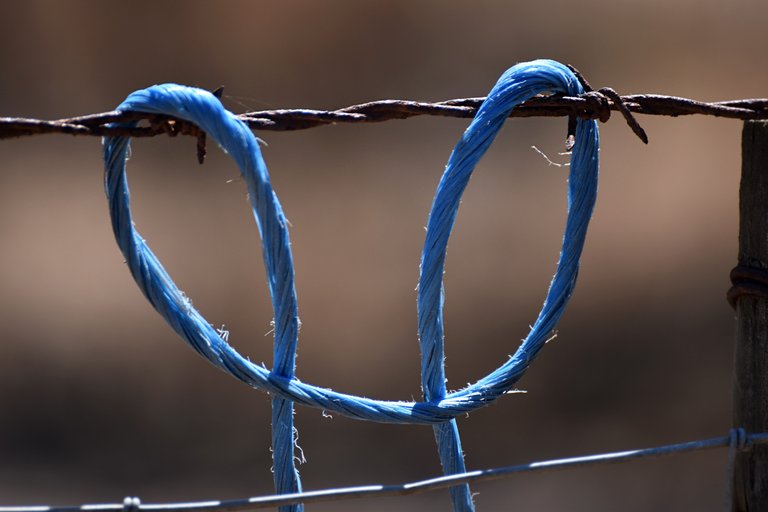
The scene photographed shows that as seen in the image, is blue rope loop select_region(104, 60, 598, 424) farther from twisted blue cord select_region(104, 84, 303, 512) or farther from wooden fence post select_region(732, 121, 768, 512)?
wooden fence post select_region(732, 121, 768, 512)

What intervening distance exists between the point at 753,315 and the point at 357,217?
178cm

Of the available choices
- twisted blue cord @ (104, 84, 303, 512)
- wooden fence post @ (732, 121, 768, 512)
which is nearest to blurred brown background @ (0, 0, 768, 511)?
wooden fence post @ (732, 121, 768, 512)

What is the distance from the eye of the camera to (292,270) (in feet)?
2.10

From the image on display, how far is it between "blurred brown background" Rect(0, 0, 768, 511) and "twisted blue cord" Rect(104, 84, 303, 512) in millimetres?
1690

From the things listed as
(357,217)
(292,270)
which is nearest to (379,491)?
(292,270)

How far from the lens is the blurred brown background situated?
2371 mm

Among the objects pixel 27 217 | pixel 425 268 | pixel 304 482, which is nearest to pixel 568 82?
pixel 425 268

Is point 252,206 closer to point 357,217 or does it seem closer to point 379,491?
point 379,491

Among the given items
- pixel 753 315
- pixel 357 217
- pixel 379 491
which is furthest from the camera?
pixel 357 217

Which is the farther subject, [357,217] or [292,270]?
[357,217]

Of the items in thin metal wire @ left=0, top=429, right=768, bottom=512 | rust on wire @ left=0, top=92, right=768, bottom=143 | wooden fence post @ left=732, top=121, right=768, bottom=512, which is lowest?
thin metal wire @ left=0, top=429, right=768, bottom=512

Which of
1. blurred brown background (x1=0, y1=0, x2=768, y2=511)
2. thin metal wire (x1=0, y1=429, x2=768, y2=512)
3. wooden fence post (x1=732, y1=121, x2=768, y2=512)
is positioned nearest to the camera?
thin metal wire (x1=0, y1=429, x2=768, y2=512)

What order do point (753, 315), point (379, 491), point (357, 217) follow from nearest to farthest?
point (379, 491)
point (753, 315)
point (357, 217)

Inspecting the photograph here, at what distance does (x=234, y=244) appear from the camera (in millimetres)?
2463
